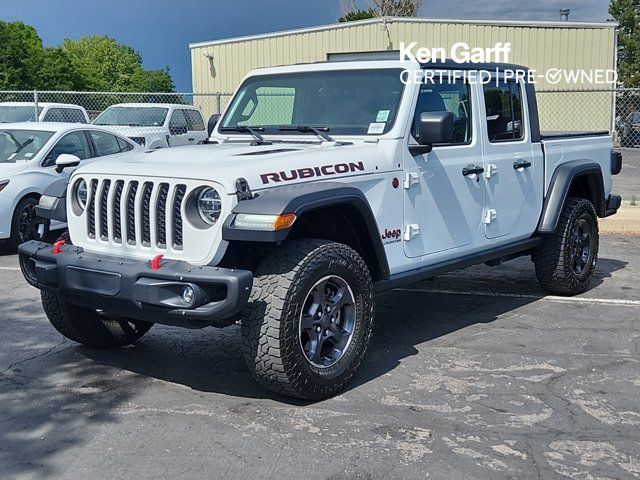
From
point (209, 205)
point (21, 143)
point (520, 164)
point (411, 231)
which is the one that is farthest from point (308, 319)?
point (21, 143)

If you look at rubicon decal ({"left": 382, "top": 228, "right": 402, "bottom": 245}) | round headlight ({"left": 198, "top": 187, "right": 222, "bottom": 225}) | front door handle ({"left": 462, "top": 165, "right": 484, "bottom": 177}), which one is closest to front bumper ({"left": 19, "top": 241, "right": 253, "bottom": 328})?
round headlight ({"left": 198, "top": 187, "right": 222, "bottom": 225})

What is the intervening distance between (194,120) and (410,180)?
1350 cm

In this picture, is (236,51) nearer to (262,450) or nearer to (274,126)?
(274,126)

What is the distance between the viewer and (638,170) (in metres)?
18.2

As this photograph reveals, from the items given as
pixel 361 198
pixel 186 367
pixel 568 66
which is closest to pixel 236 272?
pixel 361 198

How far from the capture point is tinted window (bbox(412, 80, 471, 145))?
5.38m

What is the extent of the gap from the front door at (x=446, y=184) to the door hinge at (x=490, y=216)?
3.1 inches

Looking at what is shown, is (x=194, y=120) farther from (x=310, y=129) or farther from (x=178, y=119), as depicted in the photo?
(x=310, y=129)

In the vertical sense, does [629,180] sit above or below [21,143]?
below

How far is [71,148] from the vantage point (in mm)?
10148

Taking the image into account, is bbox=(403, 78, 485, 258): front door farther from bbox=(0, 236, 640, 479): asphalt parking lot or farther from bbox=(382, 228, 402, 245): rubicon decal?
bbox=(0, 236, 640, 479): asphalt parking lot

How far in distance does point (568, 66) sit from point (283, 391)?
2798cm

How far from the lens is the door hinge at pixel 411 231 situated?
5.08m

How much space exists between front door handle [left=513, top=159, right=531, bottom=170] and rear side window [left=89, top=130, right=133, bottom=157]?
6.27m
